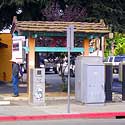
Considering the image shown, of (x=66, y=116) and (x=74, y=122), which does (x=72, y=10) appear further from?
(x=74, y=122)

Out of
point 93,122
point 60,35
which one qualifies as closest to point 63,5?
point 60,35

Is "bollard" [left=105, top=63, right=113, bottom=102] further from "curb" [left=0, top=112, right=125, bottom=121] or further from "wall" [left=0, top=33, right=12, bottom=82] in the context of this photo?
"wall" [left=0, top=33, right=12, bottom=82]

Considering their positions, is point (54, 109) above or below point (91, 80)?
below

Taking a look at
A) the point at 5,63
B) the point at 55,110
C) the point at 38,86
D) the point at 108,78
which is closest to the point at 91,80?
the point at 108,78

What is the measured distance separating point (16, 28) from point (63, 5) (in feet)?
23.9

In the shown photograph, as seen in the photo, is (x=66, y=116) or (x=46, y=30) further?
(x=46, y=30)

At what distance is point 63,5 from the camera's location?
96.0 feet

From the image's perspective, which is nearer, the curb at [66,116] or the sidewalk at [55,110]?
the curb at [66,116]

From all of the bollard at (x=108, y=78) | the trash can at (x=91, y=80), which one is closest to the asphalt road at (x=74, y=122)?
the trash can at (x=91, y=80)

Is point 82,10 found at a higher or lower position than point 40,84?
higher

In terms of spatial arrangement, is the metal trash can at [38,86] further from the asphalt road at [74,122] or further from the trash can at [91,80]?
the asphalt road at [74,122]

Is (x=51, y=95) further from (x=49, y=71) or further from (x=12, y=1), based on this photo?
(x=49, y=71)

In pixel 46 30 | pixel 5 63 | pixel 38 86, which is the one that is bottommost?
pixel 38 86

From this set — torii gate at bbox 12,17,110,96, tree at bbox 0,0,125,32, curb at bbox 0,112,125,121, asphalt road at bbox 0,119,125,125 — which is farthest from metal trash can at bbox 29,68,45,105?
tree at bbox 0,0,125,32
